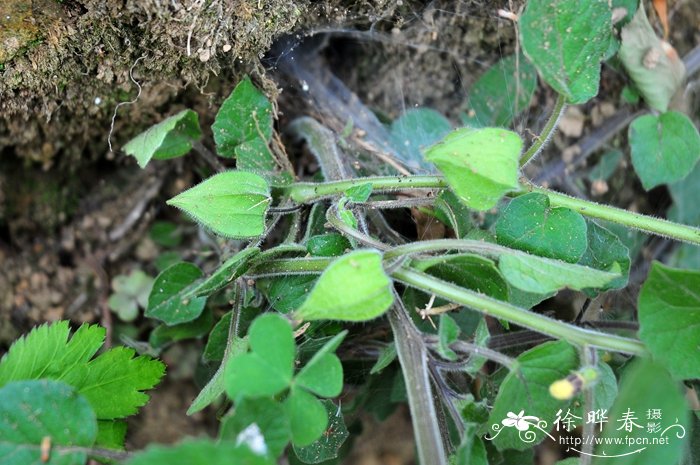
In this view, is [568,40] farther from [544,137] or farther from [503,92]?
[503,92]

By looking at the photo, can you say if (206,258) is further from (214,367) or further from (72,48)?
(72,48)

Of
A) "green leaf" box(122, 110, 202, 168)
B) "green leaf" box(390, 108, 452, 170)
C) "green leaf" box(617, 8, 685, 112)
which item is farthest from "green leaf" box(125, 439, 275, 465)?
"green leaf" box(617, 8, 685, 112)

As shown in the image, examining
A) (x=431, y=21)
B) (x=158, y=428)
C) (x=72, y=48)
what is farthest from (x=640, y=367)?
(x=158, y=428)

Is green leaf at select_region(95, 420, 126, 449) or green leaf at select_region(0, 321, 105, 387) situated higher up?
green leaf at select_region(0, 321, 105, 387)

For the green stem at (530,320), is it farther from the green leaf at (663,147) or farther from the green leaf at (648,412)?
the green leaf at (663,147)

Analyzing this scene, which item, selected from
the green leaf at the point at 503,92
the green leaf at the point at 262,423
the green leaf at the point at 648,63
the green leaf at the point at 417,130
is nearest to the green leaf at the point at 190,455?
the green leaf at the point at 262,423

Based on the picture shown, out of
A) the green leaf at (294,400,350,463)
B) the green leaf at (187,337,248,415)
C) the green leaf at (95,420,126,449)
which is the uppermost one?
the green leaf at (187,337,248,415)

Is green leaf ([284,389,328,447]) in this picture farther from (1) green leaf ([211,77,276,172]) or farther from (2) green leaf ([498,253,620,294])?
(1) green leaf ([211,77,276,172])

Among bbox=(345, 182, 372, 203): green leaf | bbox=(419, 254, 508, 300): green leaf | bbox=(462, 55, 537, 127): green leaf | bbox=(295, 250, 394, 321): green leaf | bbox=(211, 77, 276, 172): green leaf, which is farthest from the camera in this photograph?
bbox=(462, 55, 537, 127): green leaf
